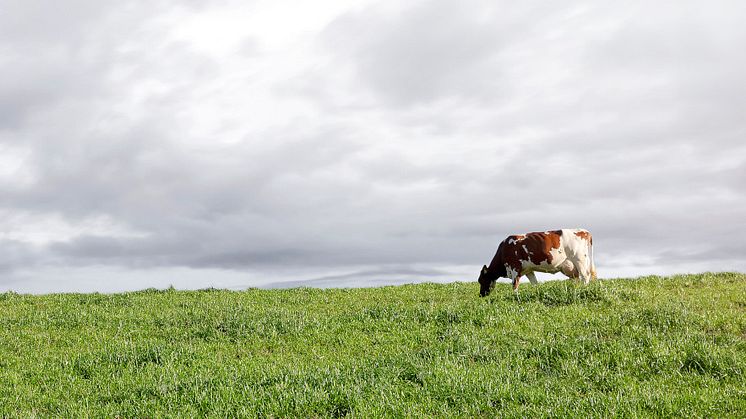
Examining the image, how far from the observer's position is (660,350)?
1127cm

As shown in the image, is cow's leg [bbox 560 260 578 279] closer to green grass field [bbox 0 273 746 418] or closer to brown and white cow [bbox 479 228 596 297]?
brown and white cow [bbox 479 228 596 297]

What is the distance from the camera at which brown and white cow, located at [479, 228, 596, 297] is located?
2181 cm

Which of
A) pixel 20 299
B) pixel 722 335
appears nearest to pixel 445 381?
pixel 722 335

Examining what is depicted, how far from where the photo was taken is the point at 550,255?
21.8m

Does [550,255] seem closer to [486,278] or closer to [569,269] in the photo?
[569,269]

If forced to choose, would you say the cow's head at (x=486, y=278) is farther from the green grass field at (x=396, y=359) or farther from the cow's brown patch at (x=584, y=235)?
the green grass field at (x=396, y=359)

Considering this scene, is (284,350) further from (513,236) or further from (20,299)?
(20,299)

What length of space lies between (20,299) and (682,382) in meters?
22.5

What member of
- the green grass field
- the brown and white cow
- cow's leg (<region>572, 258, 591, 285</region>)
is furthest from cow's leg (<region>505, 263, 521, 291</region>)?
the green grass field

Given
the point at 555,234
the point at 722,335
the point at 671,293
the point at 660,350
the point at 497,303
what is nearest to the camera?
the point at 660,350

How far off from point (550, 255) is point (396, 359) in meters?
12.2

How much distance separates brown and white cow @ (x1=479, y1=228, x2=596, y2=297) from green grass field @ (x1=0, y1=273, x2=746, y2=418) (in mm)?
3925

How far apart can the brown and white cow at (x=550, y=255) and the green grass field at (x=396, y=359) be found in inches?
155

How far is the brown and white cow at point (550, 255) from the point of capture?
71.6 ft
